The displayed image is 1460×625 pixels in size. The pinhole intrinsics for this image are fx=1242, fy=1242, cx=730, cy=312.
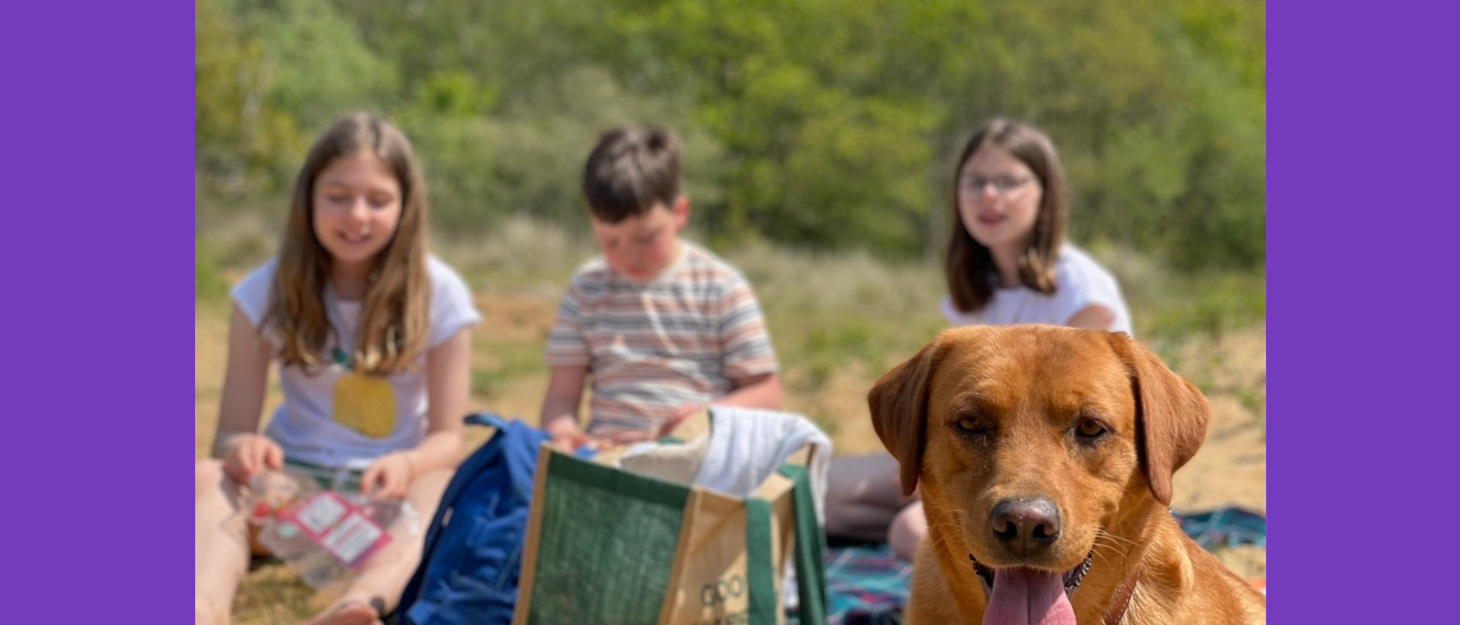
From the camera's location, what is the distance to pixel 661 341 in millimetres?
5641

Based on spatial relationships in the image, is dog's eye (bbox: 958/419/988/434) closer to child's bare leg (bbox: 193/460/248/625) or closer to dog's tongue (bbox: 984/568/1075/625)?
dog's tongue (bbox: 984/568/1075/625)

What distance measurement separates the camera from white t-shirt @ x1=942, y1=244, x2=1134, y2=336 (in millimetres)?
5051

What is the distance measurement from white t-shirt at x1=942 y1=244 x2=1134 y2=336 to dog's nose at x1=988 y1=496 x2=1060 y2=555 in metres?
2.33

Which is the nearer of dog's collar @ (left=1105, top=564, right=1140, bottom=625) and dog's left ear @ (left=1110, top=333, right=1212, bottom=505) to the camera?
dog's left ear @ (left=1110, top=333, right=1212, bottom=505)

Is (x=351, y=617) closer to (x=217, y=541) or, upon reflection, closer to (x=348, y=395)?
(x=217, y=541)

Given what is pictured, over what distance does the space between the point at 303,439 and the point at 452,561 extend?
4.42ft

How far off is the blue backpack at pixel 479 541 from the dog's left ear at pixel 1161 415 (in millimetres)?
2133

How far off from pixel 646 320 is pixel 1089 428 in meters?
3.06

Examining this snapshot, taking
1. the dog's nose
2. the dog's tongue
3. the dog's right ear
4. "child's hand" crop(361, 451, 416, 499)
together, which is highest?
the dog's right ear

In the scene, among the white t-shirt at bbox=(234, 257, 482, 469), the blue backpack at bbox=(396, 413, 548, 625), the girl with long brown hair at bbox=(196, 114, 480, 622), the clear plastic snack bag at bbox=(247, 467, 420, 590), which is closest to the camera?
the blue backpack at bbox=(396, 413, 548, 625)

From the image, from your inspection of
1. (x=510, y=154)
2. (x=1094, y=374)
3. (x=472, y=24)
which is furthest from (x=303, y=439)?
(x=472, y=24)

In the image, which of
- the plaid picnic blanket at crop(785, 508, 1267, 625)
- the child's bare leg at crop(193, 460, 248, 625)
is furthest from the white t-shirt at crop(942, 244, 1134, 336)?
the child's bare leg at crop(193, 460, 248, 625)

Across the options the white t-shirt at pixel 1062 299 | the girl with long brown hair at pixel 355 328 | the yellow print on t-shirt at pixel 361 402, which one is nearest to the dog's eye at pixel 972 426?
the white t-shirt at pixel 1062 299

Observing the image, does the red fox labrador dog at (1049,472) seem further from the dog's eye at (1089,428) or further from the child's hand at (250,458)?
the child's hand at (250,458)
